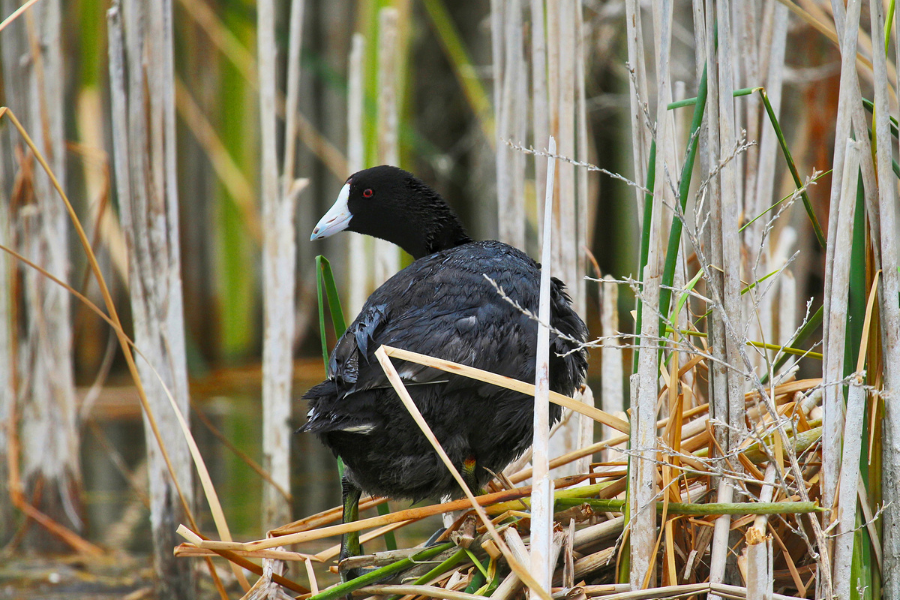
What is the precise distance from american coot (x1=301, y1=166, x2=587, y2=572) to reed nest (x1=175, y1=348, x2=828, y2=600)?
105 millimetres

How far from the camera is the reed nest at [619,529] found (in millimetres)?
1201

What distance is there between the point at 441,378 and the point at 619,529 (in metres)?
0.36

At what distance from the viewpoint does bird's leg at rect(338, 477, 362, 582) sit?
1490 millimetres

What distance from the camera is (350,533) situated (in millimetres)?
1487

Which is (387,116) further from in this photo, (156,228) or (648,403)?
(648,403)

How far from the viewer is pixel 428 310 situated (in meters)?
1.44

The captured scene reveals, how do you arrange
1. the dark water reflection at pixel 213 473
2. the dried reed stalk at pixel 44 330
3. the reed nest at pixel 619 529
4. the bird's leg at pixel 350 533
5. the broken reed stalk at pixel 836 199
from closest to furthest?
1. the broken reed stalk at pixel 836 199
2. the reed nest at pixel 619 529
3. the bird's leg at pixel 350 533
4. the dried reed stalk at pixel 44 330
5. the dark water reflection at pixel 213 473

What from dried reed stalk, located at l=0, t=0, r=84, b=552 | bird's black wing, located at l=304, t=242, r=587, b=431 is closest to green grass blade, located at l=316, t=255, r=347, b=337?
bird's black wing, located at l=304, t=242, r=587, b=431

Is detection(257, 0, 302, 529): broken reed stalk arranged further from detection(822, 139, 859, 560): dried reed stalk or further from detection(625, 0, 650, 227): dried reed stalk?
detection(822, 139, 859, 560): dried reed stalk

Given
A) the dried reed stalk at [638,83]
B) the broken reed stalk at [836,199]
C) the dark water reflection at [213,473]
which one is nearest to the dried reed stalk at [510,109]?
the dried reed stalk at [638,83]

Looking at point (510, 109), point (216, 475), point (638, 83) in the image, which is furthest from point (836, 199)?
point (216, 475)

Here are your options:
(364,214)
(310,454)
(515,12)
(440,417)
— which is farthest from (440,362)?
(310,454)

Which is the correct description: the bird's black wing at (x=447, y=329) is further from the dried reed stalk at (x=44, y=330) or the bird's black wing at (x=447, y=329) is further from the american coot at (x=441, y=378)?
the dried reed stalk at (x=44, y=330)

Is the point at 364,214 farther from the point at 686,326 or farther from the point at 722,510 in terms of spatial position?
the point at 722,510
